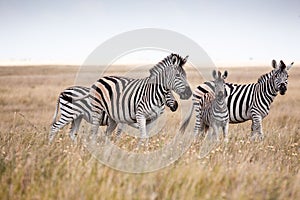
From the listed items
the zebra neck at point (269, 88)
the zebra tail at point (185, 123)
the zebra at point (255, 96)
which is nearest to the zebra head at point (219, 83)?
the zebra tail at point (185, 123)

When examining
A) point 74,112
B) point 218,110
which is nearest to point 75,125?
point 74,112

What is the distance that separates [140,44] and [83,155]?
300 centimetres

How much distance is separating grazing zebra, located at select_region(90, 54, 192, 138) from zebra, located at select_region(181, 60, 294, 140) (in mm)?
1809

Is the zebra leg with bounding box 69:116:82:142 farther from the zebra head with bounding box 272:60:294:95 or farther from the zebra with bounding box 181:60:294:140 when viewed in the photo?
the zebra head with bounding box 272:60:294:95

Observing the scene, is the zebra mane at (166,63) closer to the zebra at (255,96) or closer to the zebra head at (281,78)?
the zebra at (255,96)

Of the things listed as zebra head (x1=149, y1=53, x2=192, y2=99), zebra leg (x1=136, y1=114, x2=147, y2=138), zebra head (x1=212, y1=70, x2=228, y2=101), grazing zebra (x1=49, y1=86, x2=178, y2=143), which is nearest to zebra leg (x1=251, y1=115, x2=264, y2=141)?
zebra head (x1=212, y1=70, x2=228, y2=101)

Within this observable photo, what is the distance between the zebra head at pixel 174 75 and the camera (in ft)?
25.5

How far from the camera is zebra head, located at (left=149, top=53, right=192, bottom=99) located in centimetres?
779

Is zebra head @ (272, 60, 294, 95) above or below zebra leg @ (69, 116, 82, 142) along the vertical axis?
above

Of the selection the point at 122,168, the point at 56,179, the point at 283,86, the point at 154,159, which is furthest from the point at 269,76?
the point at 56,179

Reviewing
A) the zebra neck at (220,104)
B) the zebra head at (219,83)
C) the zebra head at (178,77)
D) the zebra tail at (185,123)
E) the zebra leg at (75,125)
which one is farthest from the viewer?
the zebra tail at (185,123)

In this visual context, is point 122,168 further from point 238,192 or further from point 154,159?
point 238,192

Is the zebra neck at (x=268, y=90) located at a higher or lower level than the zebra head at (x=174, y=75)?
lower

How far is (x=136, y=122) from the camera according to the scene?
815cm
